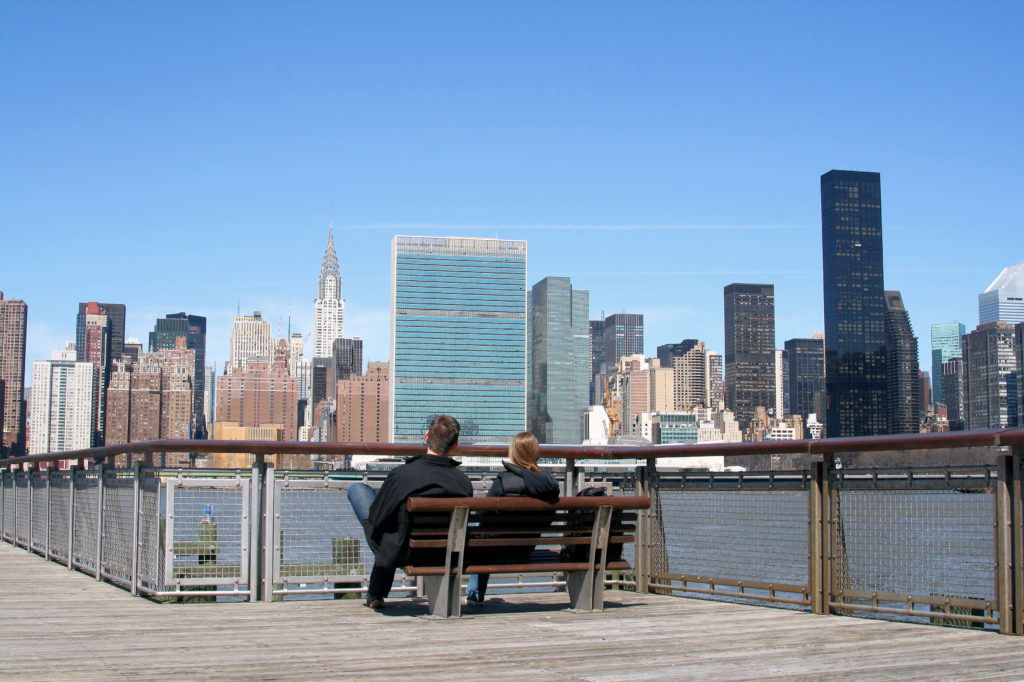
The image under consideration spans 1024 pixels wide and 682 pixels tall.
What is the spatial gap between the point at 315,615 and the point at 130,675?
2.19 m

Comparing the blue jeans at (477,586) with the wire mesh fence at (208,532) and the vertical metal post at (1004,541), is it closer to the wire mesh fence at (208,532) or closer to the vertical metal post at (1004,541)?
the wire mesh fence at (208,532)

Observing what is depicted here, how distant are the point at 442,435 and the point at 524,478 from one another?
1.89 feet

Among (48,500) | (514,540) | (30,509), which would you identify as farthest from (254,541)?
(30,509)

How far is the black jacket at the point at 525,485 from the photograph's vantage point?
716 centimetres

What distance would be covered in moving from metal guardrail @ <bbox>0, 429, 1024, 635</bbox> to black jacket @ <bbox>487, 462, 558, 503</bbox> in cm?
92

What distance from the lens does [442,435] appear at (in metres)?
7.14

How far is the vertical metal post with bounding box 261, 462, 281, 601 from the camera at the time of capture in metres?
7.76

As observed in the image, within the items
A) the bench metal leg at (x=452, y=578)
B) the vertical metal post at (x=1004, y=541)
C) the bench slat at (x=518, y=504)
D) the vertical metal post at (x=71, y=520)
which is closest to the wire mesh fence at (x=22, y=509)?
the vertical metal post at (x=71, y=520)

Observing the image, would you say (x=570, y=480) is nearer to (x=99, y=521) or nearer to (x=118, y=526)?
(x=118, y=526)

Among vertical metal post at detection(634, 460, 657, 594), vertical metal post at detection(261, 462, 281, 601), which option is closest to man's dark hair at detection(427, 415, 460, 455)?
vertical metal post at detection(261, 462, 281, 601)

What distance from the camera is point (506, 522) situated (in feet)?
23.5

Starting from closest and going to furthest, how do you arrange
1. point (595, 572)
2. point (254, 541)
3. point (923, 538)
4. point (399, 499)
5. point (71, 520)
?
1. point (923, 538)
2. point (399, 499)
3. point (595, 572)
4. point (254, 541)
5. point (71, 520)

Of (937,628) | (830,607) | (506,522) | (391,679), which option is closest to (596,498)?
(506,522)

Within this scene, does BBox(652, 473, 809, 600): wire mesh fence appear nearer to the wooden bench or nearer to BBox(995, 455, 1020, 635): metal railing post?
the wooden bench
